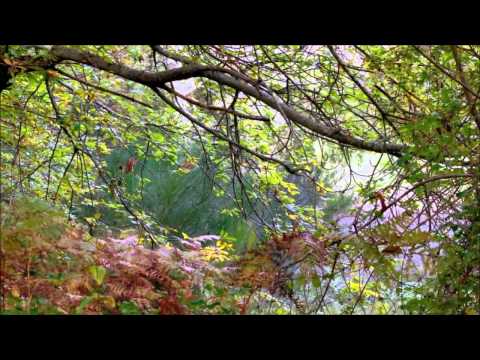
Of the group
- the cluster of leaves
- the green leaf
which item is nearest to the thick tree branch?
the cluster of leaves

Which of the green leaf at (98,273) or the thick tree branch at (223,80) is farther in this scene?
the thick tree branch at (223,80)

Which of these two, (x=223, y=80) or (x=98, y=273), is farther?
(x=223, y=80)

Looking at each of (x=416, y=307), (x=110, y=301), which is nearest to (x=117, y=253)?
(x=110, y=301)

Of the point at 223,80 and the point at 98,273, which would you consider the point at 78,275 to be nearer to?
the point at 98,273

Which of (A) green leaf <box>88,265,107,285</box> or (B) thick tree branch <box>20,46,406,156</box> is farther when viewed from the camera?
(B) thick tree branch <box>20,46,406,156</box>

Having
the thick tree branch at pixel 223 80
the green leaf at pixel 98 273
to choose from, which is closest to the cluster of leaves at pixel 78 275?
the green leaf at pixel 98 273

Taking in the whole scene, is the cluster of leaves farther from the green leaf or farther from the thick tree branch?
the thick tree branch

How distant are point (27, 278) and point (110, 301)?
0.66 ft

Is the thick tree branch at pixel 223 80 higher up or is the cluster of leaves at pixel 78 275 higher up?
the thick tree branch at pixel 223 80

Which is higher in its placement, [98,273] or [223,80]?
[223,80]

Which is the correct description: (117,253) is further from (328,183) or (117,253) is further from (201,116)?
(328,183)

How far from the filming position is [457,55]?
1837mm

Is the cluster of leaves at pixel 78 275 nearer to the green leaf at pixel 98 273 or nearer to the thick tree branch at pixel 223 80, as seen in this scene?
the green leaf at pixel 98 273

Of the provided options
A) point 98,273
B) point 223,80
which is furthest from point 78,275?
point 223,80
